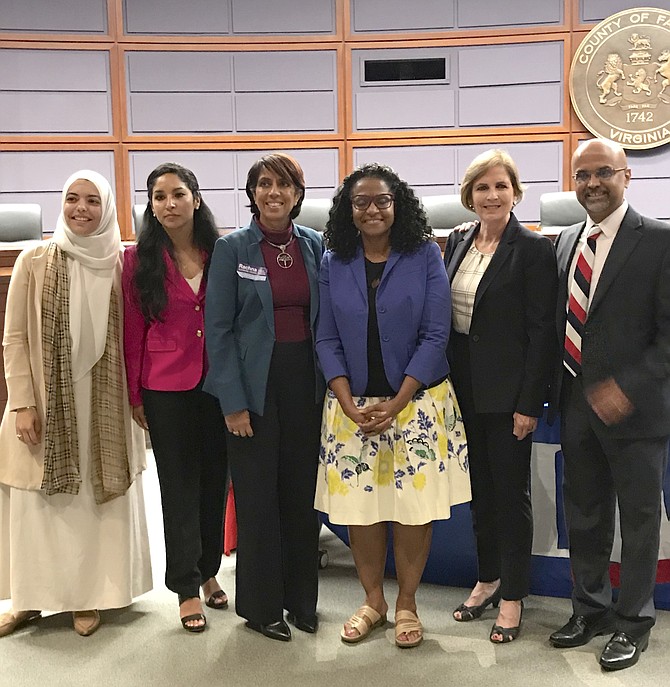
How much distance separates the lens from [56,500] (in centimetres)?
242

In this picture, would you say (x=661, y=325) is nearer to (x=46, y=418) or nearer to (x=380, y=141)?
(x=46, y=418)

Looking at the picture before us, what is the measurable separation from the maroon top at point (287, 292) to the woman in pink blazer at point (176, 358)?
0.24 metres

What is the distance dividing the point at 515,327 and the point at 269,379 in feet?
2.33

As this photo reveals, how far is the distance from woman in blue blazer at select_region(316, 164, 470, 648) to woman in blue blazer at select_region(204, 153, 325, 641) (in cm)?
9

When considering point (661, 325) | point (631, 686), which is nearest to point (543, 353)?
point (661, 325)

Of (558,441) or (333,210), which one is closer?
(333,210)

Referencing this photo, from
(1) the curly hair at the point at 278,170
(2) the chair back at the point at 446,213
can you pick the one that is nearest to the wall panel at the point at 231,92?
(2) the chair back at the point at 446,213

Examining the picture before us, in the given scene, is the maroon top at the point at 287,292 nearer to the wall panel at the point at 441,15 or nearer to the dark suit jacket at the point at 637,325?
the dark suit jacket at the point at 637,325

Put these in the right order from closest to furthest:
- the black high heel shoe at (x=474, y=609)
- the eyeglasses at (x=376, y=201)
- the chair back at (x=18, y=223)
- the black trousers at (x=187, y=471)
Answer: the eyeglasses at (x=376, y=201), the black trousers at (x=187, y=471), the black high heel shoe at (x=474, y=609), the chair back at (x=18, y=223)

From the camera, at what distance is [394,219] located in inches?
87.7

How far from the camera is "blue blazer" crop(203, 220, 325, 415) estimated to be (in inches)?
87.3

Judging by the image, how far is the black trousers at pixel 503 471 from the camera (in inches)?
89.4

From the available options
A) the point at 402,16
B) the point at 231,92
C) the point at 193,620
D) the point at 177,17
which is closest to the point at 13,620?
the point at 193,620

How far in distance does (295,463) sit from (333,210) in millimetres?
748
